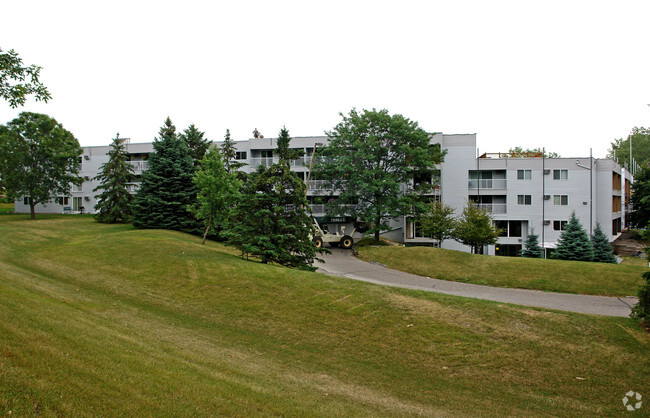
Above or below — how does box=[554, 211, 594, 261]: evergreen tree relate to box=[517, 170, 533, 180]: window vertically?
below

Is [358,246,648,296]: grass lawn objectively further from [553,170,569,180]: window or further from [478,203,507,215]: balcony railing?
[553,170,569,180]: window

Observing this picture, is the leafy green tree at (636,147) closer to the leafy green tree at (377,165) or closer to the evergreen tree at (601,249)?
the evergreen tree at (601,249)

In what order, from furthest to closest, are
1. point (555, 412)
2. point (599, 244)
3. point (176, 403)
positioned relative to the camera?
point (599, 244) → point (555, 412) → point (176, 403)

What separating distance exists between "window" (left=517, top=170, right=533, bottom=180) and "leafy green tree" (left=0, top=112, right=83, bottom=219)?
42116mm

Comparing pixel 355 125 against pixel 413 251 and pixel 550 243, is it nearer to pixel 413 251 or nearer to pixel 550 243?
pixel 413 251

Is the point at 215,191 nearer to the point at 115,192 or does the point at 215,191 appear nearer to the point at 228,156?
the point at 228,156

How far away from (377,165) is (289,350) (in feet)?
71.8

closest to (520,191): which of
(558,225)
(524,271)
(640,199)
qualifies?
(558,225)

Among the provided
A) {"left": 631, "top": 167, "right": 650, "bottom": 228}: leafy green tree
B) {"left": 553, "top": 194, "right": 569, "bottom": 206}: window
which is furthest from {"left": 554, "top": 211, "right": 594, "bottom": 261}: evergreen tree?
{"left": 631, "top": 167, "right": 650, "bottom": 228}: leafy green tree

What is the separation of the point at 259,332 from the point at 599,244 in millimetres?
28705

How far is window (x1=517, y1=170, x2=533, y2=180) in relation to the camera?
114 ft

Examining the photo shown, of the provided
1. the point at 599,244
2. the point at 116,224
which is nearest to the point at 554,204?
the point at 599,244

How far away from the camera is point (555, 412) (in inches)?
269

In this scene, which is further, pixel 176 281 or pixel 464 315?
pixel 176 281
